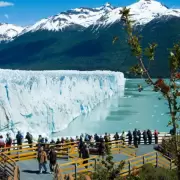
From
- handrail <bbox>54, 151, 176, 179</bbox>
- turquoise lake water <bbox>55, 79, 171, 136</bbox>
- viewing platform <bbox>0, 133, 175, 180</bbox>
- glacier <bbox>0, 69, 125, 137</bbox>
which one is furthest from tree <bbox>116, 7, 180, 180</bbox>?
turquoise lake water <bbox>55, 79, 171, 136</bbox>

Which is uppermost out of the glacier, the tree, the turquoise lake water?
the tree

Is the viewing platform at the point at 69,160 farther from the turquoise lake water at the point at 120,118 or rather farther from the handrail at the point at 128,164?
the turquoise lake water at the point at 120,118

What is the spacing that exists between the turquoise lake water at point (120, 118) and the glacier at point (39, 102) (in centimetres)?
116

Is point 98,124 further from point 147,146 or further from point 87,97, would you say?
point 147,146

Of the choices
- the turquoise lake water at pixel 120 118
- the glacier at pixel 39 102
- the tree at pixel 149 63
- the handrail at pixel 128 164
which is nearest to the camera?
the tree at pixel 149 63

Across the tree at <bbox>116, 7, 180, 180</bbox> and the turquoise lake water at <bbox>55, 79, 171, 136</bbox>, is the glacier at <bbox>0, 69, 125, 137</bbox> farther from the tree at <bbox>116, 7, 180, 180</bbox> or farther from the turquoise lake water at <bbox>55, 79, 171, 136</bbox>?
the tree at <bbox>116, 7, 180, 180</bbox>

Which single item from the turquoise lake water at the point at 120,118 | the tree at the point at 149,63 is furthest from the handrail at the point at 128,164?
the turquoise lake water at the point at 120,118

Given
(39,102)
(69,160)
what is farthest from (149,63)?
(39,102)

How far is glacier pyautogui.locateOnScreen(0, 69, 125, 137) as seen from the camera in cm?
2617

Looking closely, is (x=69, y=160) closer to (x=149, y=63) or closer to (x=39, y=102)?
(x=149, y=63)

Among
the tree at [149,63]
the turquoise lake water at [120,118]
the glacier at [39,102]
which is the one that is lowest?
the turquoise lake water at [120,118]

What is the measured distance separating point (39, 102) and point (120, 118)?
1665 cm

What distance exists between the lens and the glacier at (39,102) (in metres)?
26.2

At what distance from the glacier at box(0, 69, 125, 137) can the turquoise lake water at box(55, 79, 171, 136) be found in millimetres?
1156
